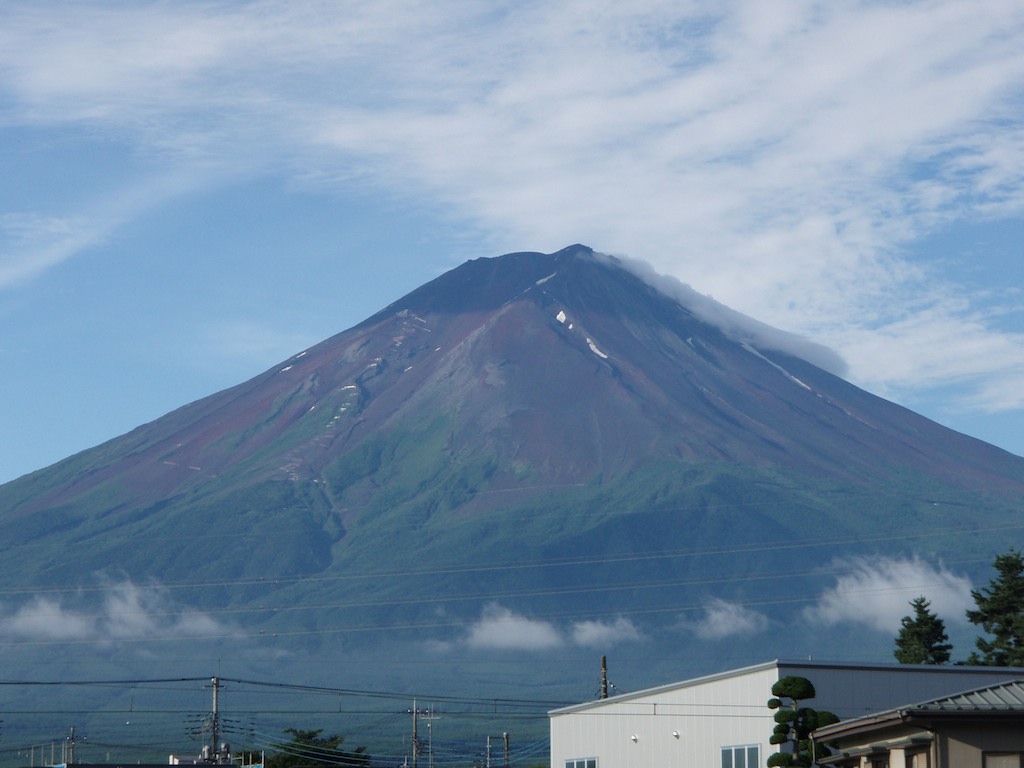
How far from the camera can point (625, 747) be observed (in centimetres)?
4609

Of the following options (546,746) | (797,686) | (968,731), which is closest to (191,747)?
(546,746)

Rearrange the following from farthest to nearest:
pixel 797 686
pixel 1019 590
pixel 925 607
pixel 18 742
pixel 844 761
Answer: pixel 18 742 < pixel 925 607 < pixel 1019 590 < pixel 797 686 < pixel 844 761

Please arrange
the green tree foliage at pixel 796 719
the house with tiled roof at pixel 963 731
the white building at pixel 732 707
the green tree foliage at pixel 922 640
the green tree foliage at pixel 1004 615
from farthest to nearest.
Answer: the green tree foliage at pixel 922 640 → the green tree foliage at pixel 1004 615 → the white building at pixel 732 707 → the green tree foliage at pixel 796 719 → the house with tiled roof at pixel 963 731

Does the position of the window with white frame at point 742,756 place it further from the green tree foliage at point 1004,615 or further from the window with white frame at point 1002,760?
the green tree foliage at point 1004,615

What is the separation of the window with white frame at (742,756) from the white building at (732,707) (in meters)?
0.02

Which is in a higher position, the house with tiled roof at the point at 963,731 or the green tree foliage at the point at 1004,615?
the green tree foliage at the point at 1004,615

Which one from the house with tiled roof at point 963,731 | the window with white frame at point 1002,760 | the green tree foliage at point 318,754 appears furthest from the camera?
the green tree foliage at point 318,754

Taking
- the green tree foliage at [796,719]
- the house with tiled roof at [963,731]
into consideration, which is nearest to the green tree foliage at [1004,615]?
the green tree foliage at [796,719]

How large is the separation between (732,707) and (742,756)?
123 centimetres

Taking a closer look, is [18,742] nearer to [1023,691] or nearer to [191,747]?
[191,747]

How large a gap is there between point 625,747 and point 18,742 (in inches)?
6076

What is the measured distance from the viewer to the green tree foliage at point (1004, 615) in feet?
234

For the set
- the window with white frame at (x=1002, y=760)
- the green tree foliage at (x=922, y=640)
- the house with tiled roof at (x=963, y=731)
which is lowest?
the window with white frame at (x=1002, y=760)

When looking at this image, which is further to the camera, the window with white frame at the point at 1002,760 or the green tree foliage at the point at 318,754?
the green tree foliage at the point at 318,754
